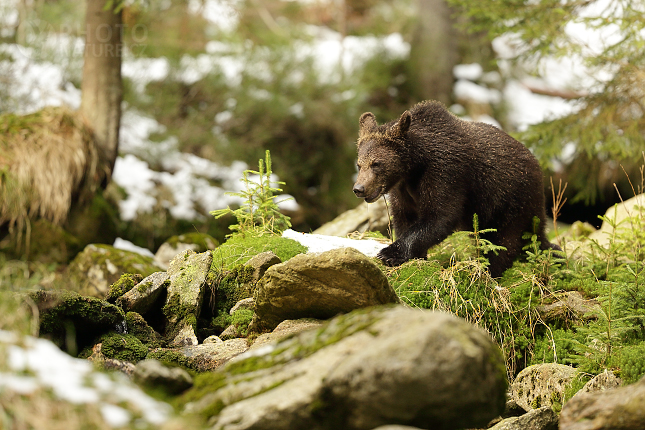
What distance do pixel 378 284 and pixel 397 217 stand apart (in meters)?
2.03

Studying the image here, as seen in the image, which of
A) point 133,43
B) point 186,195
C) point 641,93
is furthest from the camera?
point 133,43

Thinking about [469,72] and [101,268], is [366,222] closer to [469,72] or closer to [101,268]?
[101,268]

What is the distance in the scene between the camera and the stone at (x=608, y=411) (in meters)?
2.62

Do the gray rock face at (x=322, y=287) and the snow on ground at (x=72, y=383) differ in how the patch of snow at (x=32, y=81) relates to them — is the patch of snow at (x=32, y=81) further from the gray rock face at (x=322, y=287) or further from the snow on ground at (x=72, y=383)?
the snow on ground at (x=72, y=383)

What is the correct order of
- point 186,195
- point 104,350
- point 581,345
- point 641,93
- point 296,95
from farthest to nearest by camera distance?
point 296,95, point 186,195, point 641,93, point 581,345, point 104,350

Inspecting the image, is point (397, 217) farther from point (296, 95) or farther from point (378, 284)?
point (296, 95)

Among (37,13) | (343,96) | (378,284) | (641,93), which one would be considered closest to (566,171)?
(641,93)

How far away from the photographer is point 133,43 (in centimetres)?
1148

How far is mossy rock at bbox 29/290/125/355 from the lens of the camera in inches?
142

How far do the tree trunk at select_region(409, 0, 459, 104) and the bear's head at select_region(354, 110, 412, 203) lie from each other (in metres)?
8.56

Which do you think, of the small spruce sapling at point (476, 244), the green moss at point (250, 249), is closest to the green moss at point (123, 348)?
the green moss at point (250, 249)

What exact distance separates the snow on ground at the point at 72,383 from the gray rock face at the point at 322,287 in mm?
1648

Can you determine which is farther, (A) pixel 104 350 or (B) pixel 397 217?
(B) pixel 397 217

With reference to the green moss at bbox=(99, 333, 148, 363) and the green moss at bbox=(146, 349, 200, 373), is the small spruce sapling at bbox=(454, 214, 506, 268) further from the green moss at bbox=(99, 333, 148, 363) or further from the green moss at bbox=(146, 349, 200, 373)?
the green moss at bbox=(99, 333, 148, 363)
